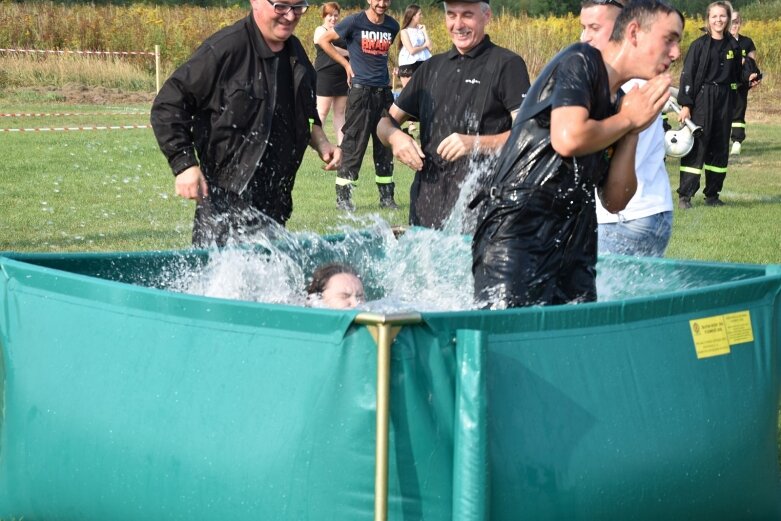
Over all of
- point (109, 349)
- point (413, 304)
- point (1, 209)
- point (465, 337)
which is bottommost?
point (1, 209)

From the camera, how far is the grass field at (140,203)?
33.6 ft

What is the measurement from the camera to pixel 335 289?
538 cm

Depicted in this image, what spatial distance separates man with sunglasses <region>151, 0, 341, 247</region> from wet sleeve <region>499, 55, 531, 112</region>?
110cm

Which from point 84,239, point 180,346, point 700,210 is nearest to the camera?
point 180,346

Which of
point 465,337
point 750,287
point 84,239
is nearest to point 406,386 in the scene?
point 465,337

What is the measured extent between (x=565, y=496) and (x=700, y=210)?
10110 millimetres

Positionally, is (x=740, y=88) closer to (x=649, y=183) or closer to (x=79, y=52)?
(x=649, y=183)

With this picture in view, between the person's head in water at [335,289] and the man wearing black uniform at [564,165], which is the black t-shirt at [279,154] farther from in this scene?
the man wearing black uniform at [564,165]

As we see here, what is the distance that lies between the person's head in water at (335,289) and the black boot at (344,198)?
6.80 meters

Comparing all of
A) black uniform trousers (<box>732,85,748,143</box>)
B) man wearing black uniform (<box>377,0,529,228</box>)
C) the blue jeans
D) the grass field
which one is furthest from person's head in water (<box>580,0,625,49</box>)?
black uniform trousers (<box>732,85,748,143</box>)

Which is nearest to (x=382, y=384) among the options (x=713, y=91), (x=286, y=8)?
(x=286, y=8)

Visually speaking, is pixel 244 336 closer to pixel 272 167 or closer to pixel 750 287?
pixel 750 287

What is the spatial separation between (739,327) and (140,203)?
9.15 m

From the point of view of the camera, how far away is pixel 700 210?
13.2 metres
